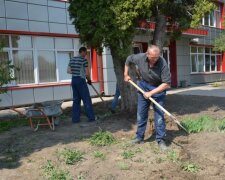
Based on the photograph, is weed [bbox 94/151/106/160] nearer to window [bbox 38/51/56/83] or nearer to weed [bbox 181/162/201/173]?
weed [bbox 181/162/201/173]

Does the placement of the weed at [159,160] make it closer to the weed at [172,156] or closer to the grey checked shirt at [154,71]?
the weed at [172,156]

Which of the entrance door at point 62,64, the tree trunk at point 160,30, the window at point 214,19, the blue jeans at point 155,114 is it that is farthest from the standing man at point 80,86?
the window at point 214,19

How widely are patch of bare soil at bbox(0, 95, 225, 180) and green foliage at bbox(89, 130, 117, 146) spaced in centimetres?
14

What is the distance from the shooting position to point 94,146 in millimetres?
6938

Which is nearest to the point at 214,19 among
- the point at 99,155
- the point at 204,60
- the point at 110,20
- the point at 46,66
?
the point at 204,60

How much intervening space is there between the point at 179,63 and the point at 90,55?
26.5 ft

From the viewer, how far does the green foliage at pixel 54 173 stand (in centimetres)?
552

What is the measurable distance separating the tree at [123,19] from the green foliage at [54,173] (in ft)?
13.1

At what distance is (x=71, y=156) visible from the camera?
244 inches

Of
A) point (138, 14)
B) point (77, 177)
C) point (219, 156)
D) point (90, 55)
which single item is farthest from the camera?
point (90, 55)

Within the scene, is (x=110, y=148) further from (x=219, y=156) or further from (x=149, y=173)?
(x=219, y=156)

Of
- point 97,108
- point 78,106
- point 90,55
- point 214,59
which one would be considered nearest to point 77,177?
point 78,106

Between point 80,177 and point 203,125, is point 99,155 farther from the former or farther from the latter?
point 203,125

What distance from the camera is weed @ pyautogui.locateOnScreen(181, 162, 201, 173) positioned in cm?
587
